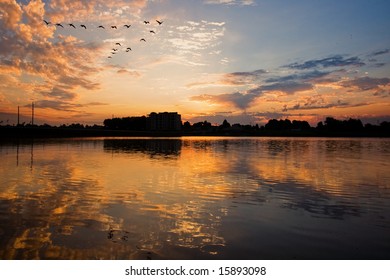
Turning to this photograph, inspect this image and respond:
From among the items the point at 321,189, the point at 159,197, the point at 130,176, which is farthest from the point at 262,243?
the point at 130,176

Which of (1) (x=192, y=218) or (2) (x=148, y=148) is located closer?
(1) (x=192, y=218)

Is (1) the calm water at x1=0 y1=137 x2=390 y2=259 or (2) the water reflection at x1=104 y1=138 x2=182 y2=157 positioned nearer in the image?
(1) the calm water at x1=0 y1=137 x2=390 y2=259

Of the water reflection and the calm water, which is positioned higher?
the water reflection

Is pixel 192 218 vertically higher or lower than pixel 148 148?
lower

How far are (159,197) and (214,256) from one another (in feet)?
30.1

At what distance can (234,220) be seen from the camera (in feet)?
46.2

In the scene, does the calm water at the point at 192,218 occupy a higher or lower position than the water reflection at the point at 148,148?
lower

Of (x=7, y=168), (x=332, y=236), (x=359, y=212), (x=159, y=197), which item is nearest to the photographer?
(x=332, y=236)

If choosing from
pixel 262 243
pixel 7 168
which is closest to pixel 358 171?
pixel 262 243

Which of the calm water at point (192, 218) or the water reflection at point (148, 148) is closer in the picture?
the calm water at point (192, 218)

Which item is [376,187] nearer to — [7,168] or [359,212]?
[359,212]

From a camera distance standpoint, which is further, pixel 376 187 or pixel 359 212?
pixel 376 187
